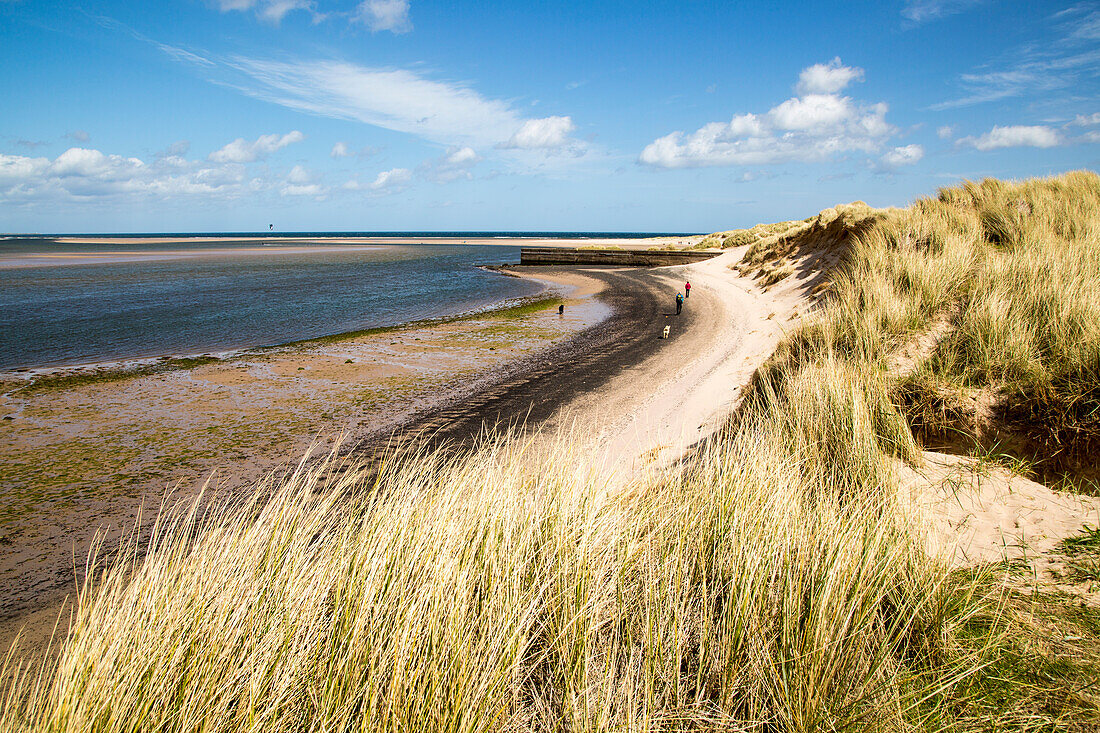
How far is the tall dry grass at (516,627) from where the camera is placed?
2.22 meters

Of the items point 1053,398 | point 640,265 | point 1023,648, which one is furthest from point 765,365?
point 640,265

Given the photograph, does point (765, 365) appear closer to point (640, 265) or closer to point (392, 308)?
point (392, 308)

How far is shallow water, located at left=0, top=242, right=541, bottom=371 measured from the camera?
18.2 meters

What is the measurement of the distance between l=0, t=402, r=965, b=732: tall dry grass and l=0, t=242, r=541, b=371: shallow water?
17.8 m

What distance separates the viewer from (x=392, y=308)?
27828 mm

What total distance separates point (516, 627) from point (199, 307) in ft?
103

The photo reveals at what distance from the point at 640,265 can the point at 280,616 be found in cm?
5268

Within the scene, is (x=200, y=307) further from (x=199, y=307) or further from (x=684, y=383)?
(x=684, y=383)

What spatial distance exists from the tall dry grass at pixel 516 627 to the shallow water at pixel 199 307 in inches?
699

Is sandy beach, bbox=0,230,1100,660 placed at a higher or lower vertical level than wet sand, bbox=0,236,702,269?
lower

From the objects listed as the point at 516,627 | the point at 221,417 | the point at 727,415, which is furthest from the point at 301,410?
the point at 516,627

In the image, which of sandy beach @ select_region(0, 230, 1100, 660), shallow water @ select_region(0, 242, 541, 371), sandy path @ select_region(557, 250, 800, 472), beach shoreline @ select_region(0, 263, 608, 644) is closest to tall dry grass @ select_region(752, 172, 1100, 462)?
sandy beach @ select_region(0, 230, 1100, 660)

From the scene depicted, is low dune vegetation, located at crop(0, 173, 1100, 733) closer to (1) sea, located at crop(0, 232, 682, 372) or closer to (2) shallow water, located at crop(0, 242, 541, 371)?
(1) sea, located at crop(0, 232, 682, 372)

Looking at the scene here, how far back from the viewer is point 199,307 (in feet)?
90.3
